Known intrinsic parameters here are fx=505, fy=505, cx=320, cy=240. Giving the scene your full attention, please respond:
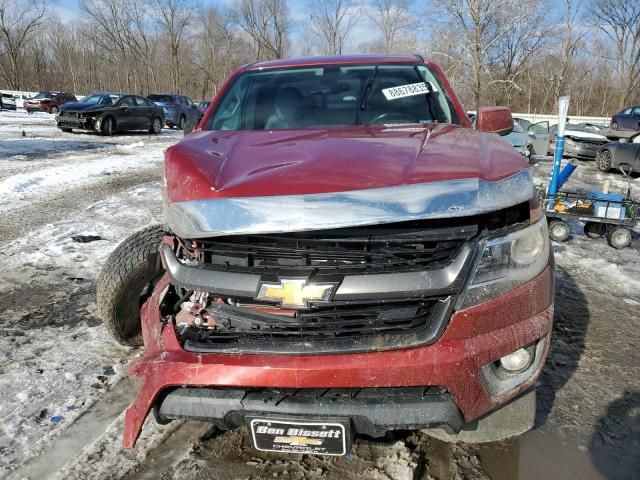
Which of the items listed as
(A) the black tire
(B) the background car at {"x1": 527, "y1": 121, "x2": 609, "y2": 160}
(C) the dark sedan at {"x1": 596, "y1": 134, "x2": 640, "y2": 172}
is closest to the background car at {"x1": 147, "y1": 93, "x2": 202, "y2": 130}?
(B) the background car at {"x1": 527, "y1": 121, "x2": 609, "y2": 160}

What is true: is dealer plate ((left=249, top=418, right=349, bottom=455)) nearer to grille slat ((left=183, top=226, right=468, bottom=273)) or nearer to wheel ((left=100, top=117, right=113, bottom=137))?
grille slat ((left=183, top=226, right=468, bottom=273))

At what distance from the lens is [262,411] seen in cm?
177

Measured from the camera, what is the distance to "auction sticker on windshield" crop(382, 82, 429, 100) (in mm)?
3201

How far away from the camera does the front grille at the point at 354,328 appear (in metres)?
1.74

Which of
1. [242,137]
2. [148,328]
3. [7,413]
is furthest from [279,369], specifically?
[7,413]

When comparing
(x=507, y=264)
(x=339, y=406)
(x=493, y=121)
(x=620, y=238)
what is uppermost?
(x=493, y=121)

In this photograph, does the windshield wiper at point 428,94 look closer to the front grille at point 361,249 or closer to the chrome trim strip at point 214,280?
the front grille at point 361,249

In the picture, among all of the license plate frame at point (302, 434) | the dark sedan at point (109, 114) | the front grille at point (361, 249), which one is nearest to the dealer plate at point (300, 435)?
the license plate frame at point (302, 434)

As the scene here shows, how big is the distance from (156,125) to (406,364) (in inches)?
740

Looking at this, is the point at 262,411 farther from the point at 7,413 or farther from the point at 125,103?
the point at 125,103

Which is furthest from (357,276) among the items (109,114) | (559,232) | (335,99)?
(109,114)

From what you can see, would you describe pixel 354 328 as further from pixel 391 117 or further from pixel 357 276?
pixel 391 117

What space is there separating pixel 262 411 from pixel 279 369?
181mm

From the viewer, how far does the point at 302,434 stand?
179 cm
